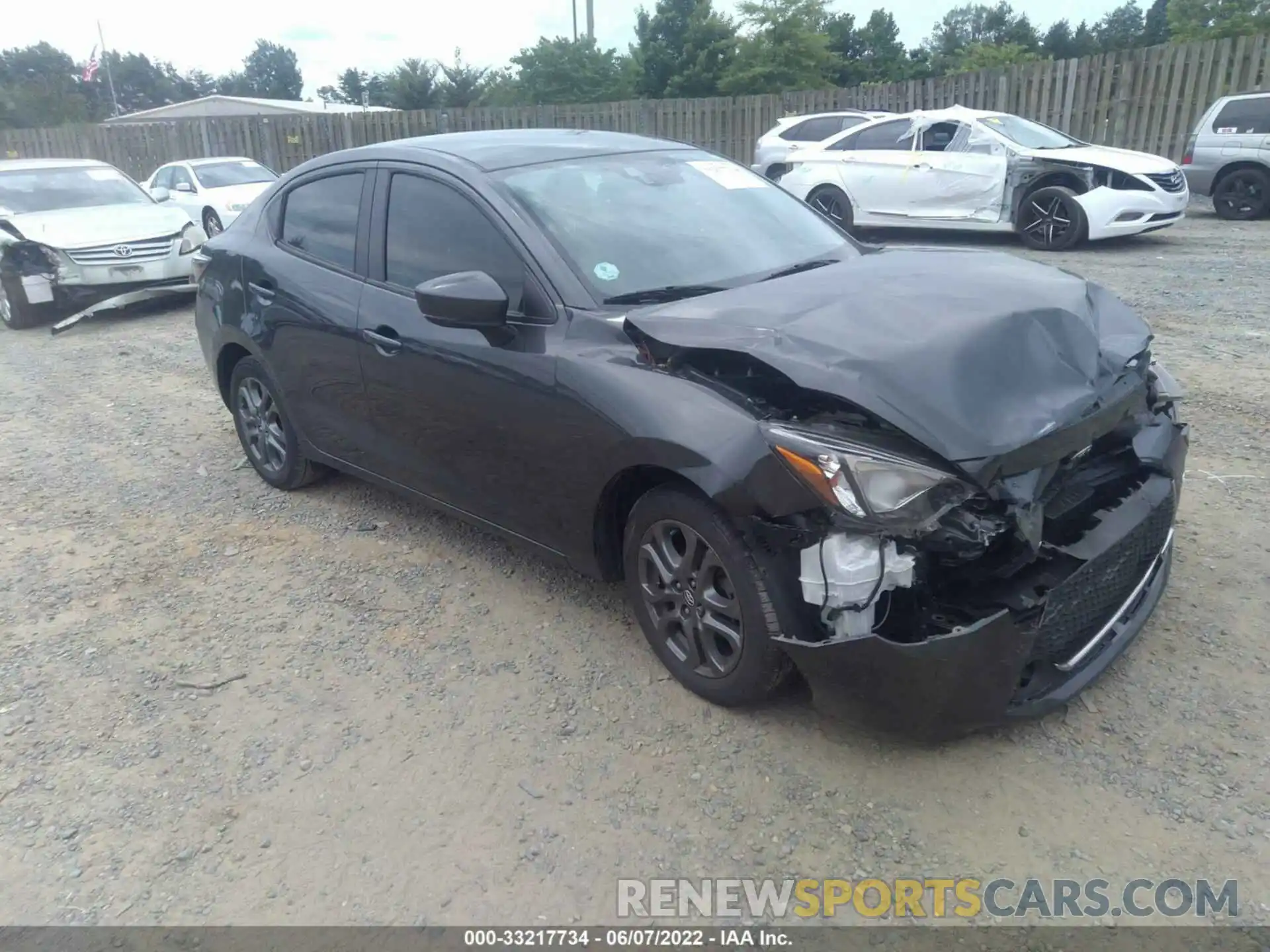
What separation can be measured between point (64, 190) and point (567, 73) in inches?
1375

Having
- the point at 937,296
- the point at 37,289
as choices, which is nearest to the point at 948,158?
the point at 937,296

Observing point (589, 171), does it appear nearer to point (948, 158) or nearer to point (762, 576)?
point (762, 576)

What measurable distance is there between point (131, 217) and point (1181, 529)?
36.0 feet

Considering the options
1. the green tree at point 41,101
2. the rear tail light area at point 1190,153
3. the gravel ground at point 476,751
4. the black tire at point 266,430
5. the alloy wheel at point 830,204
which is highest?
the green tree at point 41,101

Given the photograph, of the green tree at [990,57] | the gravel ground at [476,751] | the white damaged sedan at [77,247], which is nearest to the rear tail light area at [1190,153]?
the gravel ground at [476,751]

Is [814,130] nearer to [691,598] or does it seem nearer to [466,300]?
[466,300]

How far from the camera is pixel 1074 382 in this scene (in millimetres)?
Answer: 2857

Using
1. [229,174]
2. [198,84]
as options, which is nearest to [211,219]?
[229,174]

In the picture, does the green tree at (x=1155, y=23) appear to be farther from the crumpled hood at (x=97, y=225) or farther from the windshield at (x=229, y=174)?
the crumpled hood at (x=97, y=225)

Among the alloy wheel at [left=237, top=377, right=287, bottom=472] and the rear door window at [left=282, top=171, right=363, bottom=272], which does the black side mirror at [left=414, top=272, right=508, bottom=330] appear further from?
the alloy wheel at [left=237, top=377, right=287, bottom=472]

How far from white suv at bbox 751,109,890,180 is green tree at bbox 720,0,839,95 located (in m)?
23.6

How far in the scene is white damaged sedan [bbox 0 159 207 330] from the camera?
10180 millimetres

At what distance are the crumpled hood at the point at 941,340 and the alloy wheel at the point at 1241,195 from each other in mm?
11639

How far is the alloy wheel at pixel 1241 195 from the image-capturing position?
12.7m
